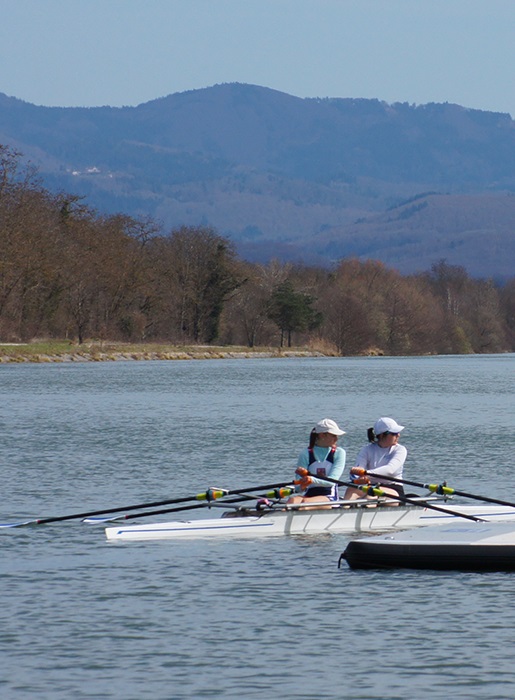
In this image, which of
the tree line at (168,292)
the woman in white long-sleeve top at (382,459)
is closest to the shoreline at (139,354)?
the tree line at (168,292)

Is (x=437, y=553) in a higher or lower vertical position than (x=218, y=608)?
higher

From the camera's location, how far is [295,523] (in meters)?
18.2

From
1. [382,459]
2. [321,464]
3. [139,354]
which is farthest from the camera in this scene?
[139,354]

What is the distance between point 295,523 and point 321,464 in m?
0.88

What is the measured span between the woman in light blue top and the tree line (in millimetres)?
75024

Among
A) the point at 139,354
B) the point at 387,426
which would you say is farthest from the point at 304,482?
the point at 139,354

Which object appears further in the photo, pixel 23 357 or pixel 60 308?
pixel 60 308

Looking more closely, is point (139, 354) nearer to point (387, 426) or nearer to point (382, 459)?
point (382, 459)

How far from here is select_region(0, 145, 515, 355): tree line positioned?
9731cm

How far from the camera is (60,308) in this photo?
10731 centimetres

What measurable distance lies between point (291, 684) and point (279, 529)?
6586 millimetres

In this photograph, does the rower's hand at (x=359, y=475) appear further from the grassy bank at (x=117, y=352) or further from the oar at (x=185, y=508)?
the grassy bank at (x=117, y=352)

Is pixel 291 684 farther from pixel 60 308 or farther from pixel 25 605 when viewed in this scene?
A: pixel 60 308

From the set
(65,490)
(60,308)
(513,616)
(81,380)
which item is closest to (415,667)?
(513,616)
